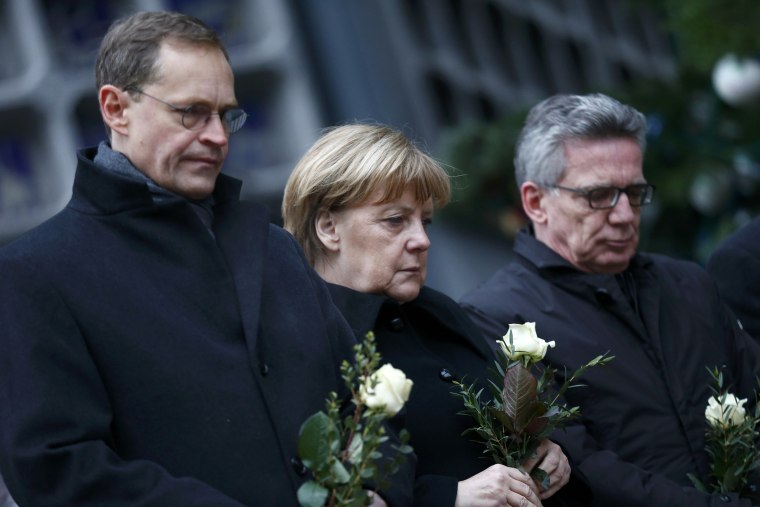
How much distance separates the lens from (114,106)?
3471 millimetres

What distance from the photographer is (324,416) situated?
3.11 meters

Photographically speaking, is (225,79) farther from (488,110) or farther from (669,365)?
(488,110)

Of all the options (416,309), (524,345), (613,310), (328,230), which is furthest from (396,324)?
(613,310)

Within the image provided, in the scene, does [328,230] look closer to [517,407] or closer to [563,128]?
[517,407]

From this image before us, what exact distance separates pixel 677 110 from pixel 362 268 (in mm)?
5490

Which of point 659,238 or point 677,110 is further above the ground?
point 677,110

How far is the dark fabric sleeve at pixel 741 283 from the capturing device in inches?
199

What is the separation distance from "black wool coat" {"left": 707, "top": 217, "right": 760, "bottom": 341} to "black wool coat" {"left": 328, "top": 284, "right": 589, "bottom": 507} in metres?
1.30

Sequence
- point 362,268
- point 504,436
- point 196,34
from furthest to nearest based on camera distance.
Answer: point 362,268, point 504,436, point 196,34

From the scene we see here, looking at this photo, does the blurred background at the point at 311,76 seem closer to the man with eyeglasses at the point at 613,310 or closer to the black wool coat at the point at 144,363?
the man with eyeglasses at the point at 613,310

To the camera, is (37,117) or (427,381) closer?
(427,381)

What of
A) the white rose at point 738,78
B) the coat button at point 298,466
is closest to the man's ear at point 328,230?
the coat button at point 298,466

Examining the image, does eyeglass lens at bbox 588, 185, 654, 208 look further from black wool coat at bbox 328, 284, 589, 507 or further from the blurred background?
the blurred background

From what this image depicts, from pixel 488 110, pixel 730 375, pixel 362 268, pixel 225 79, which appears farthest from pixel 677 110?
pixel 488 110
